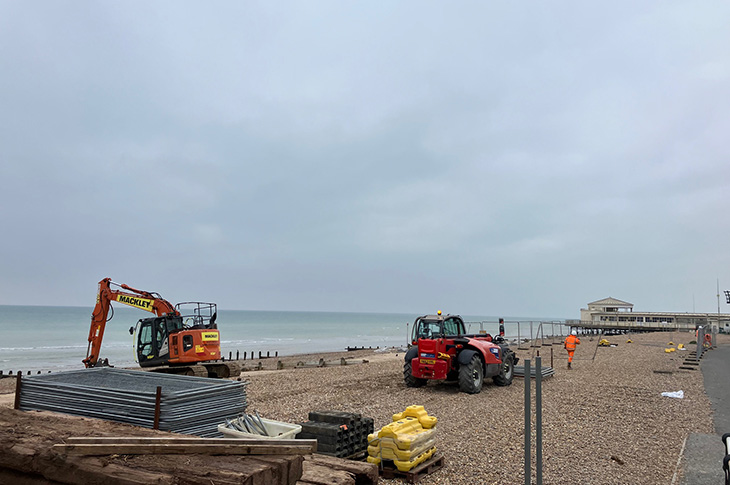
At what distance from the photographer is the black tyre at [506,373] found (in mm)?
14680

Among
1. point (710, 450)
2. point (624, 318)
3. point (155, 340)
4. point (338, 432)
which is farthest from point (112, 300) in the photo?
point (624, 318)

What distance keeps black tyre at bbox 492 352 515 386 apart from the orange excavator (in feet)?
28.1

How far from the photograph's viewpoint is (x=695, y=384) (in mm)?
15391

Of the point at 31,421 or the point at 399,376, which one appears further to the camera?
the point at 399,376

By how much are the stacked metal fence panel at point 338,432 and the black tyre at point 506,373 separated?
8.41m

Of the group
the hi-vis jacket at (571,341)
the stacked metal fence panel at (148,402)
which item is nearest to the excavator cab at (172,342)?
the stacked metal fence panel at (148,402)

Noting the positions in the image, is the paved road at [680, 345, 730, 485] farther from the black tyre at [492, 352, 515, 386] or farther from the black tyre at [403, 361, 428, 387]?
the black tyre at [403, 361, 428, 387]

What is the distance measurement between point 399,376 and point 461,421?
8.00m

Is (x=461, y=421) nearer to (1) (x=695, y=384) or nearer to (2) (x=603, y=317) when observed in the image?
(1) (x=695, y=384)

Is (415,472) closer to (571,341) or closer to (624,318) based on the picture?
(571,341)

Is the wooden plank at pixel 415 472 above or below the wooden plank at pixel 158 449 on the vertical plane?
below

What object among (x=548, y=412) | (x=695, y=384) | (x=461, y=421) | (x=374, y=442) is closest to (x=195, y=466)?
(x=374, y=442)

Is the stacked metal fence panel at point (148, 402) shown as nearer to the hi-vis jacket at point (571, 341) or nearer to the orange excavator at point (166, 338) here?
the orange excavator at point (166, 338)

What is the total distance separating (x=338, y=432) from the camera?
6.53 meters
